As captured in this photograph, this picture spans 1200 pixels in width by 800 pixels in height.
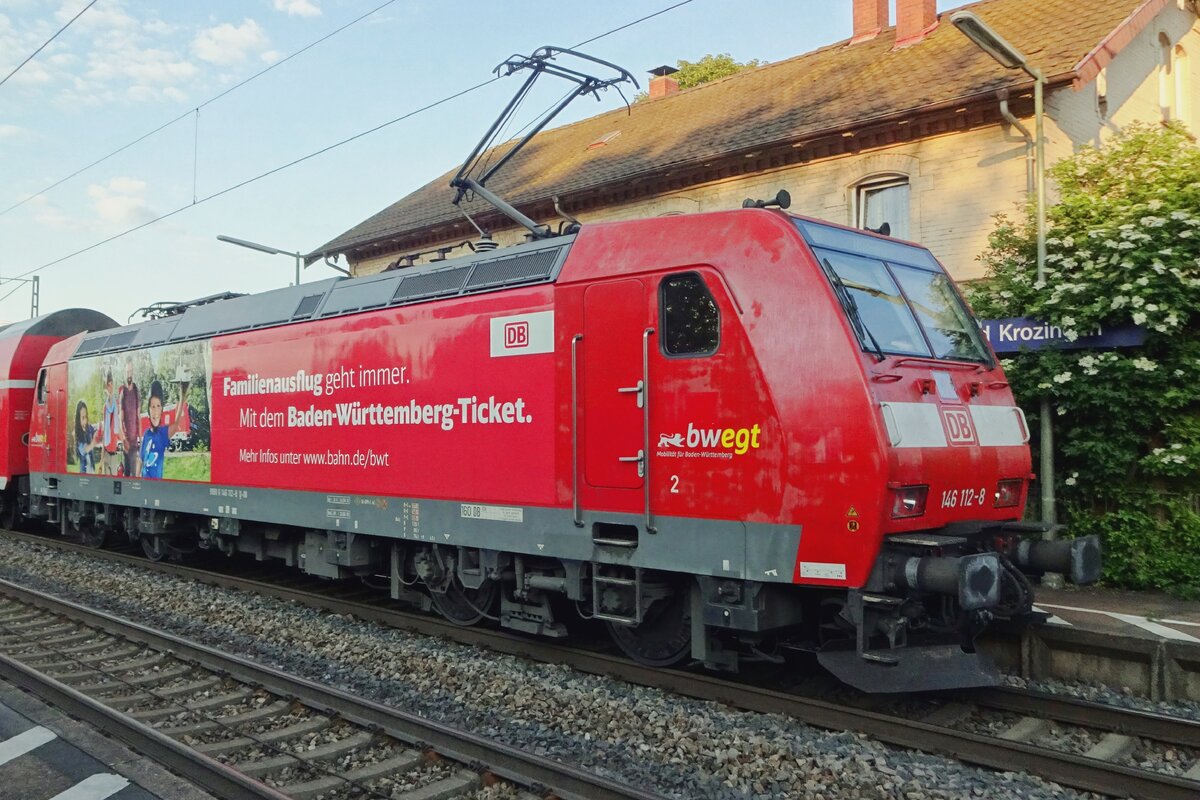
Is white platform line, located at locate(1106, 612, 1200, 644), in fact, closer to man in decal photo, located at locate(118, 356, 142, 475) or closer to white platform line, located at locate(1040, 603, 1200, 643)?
white platform line, located at locate(1040, 603, 1200, 643)

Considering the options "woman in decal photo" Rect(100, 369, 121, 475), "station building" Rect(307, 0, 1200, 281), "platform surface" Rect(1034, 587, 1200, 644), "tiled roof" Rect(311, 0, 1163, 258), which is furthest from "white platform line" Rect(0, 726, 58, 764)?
"tiled roof" Rect(311, 0, 1163, 258)

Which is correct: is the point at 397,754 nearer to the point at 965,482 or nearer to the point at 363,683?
the point at 363,683

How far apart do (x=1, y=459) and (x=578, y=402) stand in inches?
594

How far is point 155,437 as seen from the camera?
1271cm

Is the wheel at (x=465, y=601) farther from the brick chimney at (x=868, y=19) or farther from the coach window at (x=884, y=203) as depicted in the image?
the brick chimney at (x=868, y=19)

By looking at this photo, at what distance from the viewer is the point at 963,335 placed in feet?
23.4

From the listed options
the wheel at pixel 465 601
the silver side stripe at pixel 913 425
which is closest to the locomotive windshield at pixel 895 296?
the silver side stripe at pixel 913 425

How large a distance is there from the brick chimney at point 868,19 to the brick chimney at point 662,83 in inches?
214

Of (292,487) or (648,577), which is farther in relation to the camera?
(292,487)

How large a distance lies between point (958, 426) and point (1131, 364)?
4802mm

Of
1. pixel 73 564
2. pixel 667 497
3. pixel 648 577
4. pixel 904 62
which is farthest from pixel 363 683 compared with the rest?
pixel 904 62

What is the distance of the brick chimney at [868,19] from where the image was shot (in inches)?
730

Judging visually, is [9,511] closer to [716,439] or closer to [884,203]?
[884,203]

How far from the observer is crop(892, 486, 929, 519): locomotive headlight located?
5.68 metres
